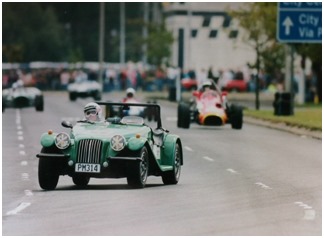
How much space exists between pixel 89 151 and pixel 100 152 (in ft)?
0.48

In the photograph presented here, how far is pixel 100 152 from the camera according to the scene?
20.8 m

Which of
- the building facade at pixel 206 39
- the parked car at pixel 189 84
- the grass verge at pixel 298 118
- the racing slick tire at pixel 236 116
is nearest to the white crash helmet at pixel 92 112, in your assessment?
the grass verge at pixel 298 118

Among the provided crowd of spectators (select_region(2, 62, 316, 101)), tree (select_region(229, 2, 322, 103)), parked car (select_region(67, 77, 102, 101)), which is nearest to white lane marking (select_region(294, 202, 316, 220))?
tree (select_region(229, 2, 322, 103))

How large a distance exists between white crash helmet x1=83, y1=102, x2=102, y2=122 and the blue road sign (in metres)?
19.5

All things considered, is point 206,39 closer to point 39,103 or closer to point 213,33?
point 213,33

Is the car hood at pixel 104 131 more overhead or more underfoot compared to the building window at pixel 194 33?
more overhead

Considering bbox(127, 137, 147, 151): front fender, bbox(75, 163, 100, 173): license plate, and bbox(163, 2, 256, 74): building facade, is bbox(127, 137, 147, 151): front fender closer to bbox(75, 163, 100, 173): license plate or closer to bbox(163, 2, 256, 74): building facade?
bbox(75, 163, 100, 173): license plate

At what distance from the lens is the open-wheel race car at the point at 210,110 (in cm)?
4216

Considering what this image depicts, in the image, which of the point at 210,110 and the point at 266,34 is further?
the point at 266,34

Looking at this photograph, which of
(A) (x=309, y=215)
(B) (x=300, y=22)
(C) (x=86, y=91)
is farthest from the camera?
(C) (x=86, y=91)

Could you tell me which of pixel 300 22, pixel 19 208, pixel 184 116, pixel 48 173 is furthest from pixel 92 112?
pixel 300 22

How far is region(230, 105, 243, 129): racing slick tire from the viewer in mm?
42469

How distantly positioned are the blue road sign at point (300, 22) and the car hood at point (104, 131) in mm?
19349

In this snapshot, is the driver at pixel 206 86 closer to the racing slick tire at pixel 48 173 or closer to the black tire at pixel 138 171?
the black tire at pixel 138 171
